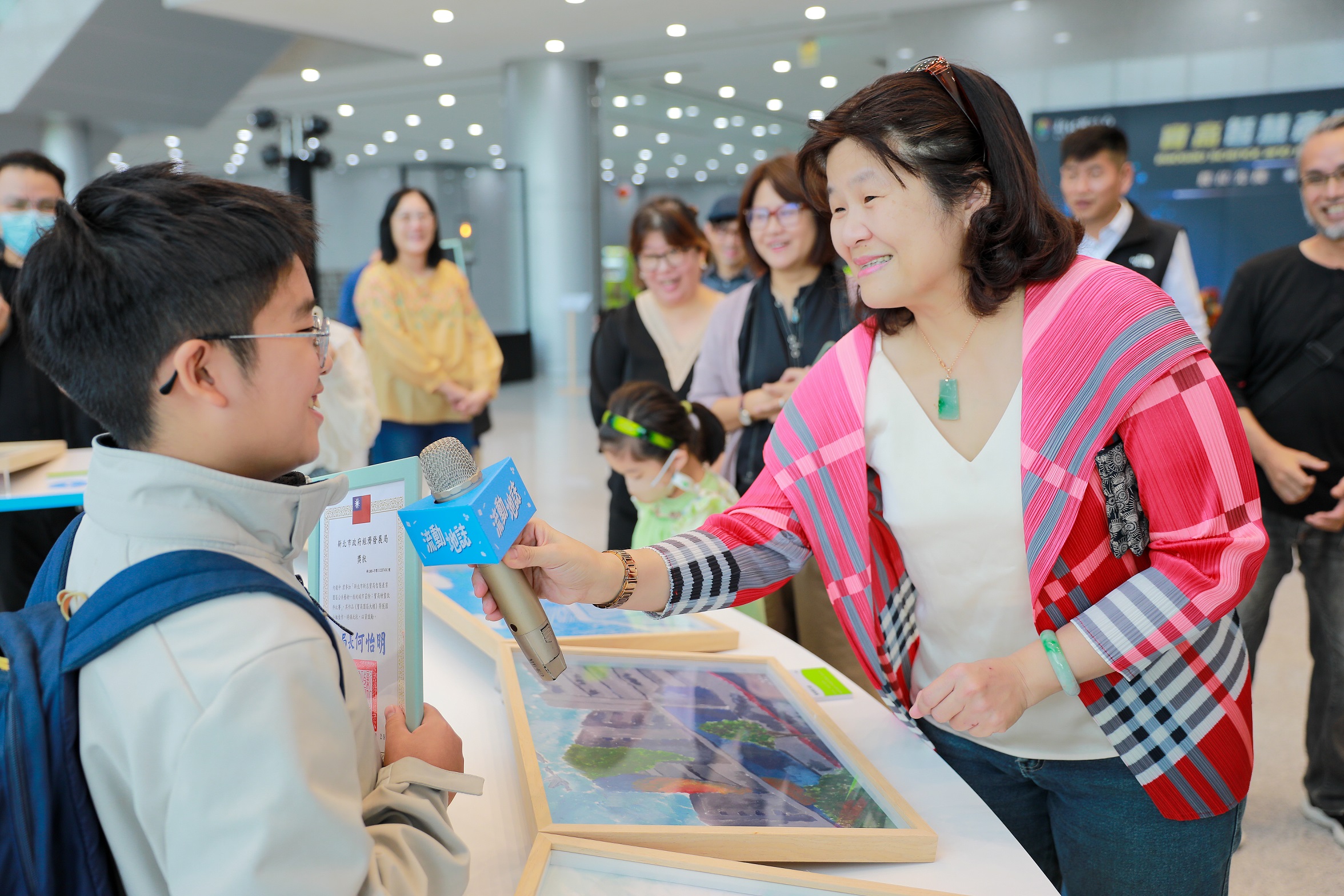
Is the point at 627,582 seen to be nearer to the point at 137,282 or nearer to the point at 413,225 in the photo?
the point at 137,282

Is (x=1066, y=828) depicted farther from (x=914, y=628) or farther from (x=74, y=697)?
(x=74, y=697)

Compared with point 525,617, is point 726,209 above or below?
above

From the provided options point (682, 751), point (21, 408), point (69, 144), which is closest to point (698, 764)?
point (682, 751)

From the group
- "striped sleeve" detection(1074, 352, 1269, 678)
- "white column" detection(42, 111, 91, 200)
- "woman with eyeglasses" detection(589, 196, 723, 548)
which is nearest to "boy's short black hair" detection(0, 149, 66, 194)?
"woman with eyeglasses" detection(589, 196, 723, 548)

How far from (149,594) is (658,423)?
201 centimetres

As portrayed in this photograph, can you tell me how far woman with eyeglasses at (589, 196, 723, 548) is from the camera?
3.30 m

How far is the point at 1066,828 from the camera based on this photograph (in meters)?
1.27

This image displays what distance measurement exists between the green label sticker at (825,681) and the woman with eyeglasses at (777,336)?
3.39 ft

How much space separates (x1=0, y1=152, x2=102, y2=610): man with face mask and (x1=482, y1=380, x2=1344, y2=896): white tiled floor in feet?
8.11

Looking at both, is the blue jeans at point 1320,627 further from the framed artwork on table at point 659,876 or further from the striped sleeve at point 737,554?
the framed artwork on table at point 659,876

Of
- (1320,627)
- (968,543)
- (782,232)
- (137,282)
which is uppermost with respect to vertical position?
(782,232)

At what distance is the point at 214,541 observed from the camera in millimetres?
761

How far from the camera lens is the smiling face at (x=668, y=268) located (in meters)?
3.30

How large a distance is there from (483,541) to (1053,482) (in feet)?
2.31
